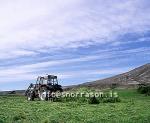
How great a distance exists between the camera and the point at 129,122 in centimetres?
2561

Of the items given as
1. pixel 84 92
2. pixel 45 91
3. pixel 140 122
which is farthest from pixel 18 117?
pixel 45 91

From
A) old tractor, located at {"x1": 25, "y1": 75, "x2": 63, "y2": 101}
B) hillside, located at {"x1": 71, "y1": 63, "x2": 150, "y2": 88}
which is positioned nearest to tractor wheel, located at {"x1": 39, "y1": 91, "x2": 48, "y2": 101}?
old tractor, located at {"x1": 25, "y1": 75, "x2": 63, "y2": 101}

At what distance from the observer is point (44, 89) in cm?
5950

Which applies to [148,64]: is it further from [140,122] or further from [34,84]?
[140,122]

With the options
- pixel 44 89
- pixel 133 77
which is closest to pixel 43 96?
pixel 44 89

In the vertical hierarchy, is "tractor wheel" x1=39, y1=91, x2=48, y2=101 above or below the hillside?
below

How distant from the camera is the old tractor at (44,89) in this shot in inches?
2292

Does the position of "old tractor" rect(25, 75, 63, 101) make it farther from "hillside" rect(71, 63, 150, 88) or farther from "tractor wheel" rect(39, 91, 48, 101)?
"hillside" rect(71, 63, 150, 88)

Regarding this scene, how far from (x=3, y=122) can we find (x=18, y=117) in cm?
234

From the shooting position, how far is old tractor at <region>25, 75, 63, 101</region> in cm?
5823

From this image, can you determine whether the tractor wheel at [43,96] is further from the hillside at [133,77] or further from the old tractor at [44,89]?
the hillside at [133,77]

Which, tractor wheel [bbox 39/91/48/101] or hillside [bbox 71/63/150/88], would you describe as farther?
hillside [bbox 71/63/150/88]

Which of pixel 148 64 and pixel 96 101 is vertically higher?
pixel 148 64

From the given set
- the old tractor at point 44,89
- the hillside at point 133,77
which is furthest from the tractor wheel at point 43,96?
the hillside at point 133,77
